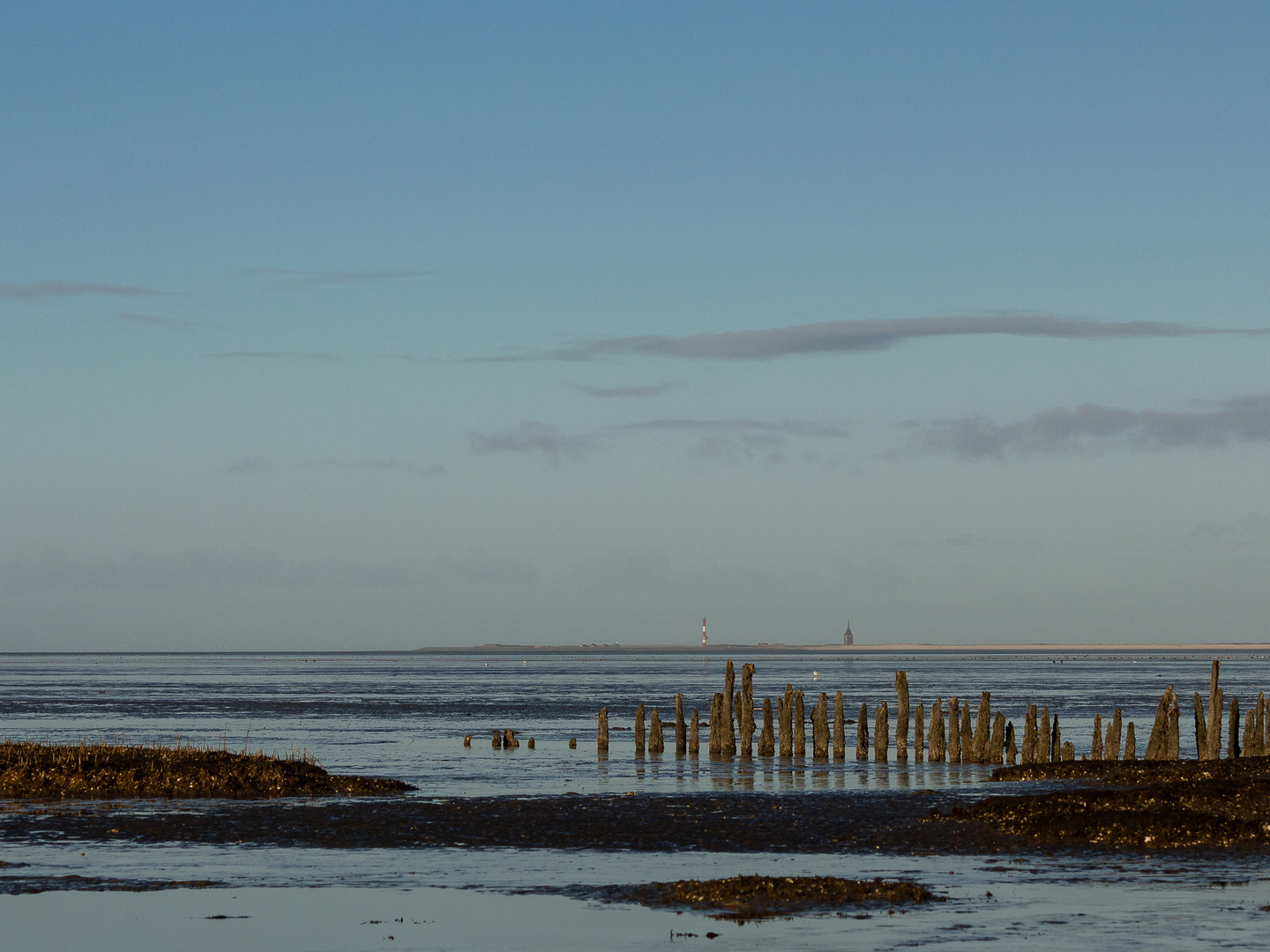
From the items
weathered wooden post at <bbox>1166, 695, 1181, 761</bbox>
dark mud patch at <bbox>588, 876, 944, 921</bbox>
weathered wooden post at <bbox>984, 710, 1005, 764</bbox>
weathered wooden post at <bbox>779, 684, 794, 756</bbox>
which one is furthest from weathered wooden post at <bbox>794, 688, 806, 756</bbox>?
dark mud patch at <bbox>588, 876, 944, 921</bbox>

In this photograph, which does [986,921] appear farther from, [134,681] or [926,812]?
[134,681]

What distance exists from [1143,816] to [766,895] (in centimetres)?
898

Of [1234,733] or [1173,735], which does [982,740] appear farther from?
[1234,733]

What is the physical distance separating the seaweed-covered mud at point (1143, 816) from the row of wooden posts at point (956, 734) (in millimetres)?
7611

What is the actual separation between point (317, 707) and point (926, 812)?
54970 millimetres

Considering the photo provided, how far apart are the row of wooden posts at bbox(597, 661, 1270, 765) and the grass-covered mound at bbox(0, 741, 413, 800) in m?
13.1

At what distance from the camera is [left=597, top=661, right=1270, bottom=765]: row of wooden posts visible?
42531 mm

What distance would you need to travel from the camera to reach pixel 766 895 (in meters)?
20.4

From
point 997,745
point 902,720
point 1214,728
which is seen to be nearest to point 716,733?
point 902,720

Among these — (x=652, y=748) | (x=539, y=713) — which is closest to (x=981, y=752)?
(x=652, y=748)

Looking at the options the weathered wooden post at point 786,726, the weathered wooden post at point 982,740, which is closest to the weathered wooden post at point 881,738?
the weathered wooden post at point 982,740

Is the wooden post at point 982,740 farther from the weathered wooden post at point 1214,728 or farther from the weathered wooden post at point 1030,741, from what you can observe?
the weathered wooden post at point 1214,728

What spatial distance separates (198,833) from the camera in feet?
90.9

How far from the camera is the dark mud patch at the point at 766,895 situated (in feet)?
64.5
